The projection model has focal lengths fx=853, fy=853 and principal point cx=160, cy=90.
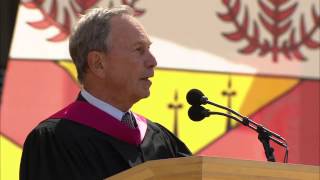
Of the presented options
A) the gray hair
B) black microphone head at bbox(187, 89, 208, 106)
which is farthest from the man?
black microphone head at bbox(187, 89, 208, 106)

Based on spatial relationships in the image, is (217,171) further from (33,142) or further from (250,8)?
(250,8)

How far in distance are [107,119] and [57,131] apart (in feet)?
0.85

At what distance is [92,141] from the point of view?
358cm

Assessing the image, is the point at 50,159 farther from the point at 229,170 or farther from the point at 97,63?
the point at 229,170

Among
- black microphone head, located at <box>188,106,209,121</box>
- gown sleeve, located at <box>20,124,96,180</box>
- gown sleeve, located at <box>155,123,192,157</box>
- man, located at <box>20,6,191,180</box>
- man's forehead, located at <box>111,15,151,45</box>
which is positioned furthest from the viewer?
gown sleeve, located at <box>155,123,192,157</box>

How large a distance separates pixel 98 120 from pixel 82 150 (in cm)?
23

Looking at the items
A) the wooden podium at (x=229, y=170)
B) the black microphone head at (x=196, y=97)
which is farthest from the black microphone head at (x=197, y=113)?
the wooden podium at (x=229, y=170)

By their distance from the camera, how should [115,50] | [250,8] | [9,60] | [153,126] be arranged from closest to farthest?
[115,50] → [153,126] → [9,60] → [250,8]

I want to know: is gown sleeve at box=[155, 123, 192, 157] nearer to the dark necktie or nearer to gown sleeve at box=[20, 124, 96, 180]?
the dark necktie

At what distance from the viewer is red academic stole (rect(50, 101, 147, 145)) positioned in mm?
3668

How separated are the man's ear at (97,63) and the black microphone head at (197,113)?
23.3 inches

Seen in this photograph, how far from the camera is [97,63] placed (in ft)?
12.2

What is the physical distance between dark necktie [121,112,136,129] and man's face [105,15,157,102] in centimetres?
12

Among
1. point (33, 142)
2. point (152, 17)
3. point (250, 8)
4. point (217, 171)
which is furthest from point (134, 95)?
point (250, 8)
